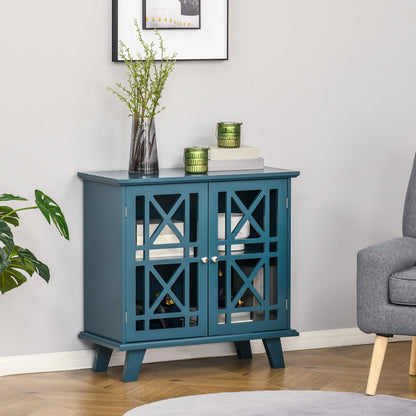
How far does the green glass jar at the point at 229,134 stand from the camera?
4.08 metres

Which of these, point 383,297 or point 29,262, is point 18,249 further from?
point 383,297

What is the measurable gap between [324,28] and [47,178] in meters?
1.41

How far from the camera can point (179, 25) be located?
4.11 meters

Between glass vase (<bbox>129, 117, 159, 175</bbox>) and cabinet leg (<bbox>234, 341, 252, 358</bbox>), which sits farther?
cabinet leg (<bbox>234, 341, 252, 358</bbox>)

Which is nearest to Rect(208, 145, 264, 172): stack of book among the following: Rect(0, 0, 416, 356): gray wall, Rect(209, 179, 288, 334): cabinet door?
Rect(209, 179, 288, 334): cabinet door

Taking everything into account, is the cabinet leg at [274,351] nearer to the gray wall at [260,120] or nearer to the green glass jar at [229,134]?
the gray wall at [260,120]

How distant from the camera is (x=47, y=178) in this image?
4.00 m

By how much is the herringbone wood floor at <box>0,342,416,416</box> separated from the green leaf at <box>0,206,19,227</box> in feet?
2.13

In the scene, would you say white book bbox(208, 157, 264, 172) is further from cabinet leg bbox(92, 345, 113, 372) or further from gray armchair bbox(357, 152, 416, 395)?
cabinet leg bbox(92, 345, 113, 372)

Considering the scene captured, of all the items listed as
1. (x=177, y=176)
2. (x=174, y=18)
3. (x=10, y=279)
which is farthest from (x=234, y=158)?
(x=10, y=279)

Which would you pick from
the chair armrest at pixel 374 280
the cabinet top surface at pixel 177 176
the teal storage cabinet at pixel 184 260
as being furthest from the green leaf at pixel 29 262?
the chair armrest at pixel 374 280

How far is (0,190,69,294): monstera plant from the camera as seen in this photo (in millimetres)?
3429

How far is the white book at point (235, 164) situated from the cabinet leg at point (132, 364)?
31.4 inches

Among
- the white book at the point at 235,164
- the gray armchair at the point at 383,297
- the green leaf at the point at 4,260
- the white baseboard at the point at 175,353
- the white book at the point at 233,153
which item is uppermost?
the white book at the point at 233,153
